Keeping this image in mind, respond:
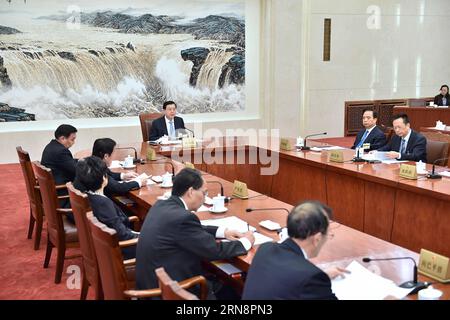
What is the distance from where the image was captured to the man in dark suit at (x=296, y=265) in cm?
198

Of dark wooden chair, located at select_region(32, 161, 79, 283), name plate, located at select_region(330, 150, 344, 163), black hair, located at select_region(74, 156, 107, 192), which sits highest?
black hair, located at select_region(74, 156, 107, 192)

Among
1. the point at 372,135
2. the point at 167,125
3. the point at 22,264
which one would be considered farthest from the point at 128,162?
the point at 372,135

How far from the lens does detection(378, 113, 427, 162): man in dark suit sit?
535cm

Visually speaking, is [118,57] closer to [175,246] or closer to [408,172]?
[408,172]

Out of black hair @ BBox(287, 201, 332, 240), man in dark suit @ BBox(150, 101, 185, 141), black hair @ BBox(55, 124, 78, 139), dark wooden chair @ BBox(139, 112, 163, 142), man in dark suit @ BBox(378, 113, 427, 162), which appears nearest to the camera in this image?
black hair @ BBox(287, 201, 332, 240)

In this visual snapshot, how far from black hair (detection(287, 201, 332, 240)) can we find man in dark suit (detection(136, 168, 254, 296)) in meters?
0.63

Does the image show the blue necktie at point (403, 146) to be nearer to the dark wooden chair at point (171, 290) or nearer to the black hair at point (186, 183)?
the black hair at point (186, 183)

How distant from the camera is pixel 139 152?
6.16m

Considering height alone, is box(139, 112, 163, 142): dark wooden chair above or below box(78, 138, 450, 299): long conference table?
above

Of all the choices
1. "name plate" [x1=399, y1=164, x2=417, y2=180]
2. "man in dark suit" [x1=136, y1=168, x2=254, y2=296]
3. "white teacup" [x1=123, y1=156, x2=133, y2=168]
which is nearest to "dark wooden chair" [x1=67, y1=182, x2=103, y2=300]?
"man in dark suit" [x1=136, y1=168, x2=254, y2=296]

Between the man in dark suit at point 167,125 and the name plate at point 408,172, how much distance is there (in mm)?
3276

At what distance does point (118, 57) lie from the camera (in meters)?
9.07

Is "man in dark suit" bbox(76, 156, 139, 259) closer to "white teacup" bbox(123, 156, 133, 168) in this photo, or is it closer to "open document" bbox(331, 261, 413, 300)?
"open document" bbox(331, 261, 413, 300)
